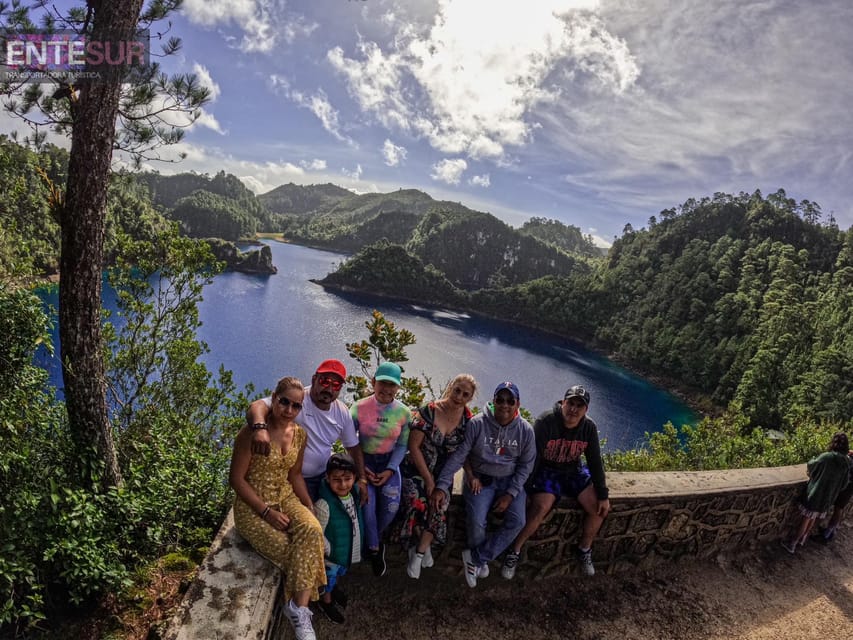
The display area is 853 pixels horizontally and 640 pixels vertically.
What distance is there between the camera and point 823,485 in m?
4.92

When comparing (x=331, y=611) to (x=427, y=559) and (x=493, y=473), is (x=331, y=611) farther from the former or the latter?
(x=493, y=473)

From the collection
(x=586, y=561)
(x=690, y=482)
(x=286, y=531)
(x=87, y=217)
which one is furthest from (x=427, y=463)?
(x=87, y=217)

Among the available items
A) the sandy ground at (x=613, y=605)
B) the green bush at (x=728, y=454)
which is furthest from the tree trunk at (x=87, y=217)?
the green bush at (x=728, y=454)

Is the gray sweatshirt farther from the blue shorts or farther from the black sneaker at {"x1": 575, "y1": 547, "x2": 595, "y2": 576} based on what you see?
the black sneaker at {"x1": 575, "y1": 547, "x2": 595, "y2": 576}

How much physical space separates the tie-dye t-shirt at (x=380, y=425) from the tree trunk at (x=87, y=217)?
2.19 m

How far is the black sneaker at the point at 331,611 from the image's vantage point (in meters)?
2.88

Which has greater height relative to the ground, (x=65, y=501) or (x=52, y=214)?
(x=52, y=214)

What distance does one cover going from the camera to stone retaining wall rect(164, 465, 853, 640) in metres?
2.26

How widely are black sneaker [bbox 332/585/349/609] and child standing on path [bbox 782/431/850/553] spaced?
4.94m

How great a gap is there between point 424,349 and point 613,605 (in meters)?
52.6

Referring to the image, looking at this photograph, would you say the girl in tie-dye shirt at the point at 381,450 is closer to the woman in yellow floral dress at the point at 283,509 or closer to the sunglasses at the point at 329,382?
the sunglasses at the point at 329,382

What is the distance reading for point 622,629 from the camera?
11.4 ft

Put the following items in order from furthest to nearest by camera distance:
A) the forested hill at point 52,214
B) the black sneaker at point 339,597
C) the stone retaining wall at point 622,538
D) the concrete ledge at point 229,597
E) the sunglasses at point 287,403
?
the forested hill at point 52,214 < the black sneaker at point 339,597 < the sunglasses at point 287,403 < the stone retaining wall at point 622,538 < the concrete ledge at point 229,597

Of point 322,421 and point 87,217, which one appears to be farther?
point 87,217
